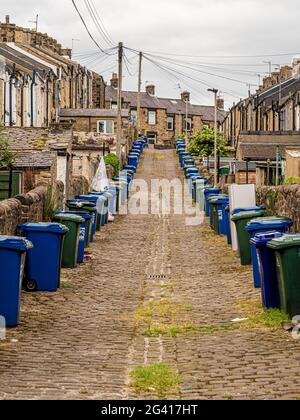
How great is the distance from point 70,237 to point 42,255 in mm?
3090

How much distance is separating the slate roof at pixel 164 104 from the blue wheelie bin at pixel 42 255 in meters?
87.7

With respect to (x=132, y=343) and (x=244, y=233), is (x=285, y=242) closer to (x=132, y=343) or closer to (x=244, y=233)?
(x=132, y=343)

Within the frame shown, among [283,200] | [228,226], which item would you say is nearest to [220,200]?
[228,226]

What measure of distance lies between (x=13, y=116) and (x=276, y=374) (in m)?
40.0

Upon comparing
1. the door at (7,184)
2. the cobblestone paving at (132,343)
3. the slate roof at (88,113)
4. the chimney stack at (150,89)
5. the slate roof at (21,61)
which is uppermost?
the chimney stack at (150,89)

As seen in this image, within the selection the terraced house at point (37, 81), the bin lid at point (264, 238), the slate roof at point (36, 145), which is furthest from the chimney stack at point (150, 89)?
the bin lid at point (264, 238)

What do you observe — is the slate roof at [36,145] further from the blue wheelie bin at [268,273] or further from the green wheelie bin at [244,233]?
the blue wheelie bin at [268,273]

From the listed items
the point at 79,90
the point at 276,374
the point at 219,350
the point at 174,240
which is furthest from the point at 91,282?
the point at 79,90

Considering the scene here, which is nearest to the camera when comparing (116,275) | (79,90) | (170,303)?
(170,303)

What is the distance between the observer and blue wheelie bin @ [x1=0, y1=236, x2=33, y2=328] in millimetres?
11555

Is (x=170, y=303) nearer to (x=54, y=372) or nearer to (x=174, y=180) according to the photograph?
(x=54, y=372)

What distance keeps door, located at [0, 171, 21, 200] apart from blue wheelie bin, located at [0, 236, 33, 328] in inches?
457

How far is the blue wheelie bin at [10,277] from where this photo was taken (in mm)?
11555
